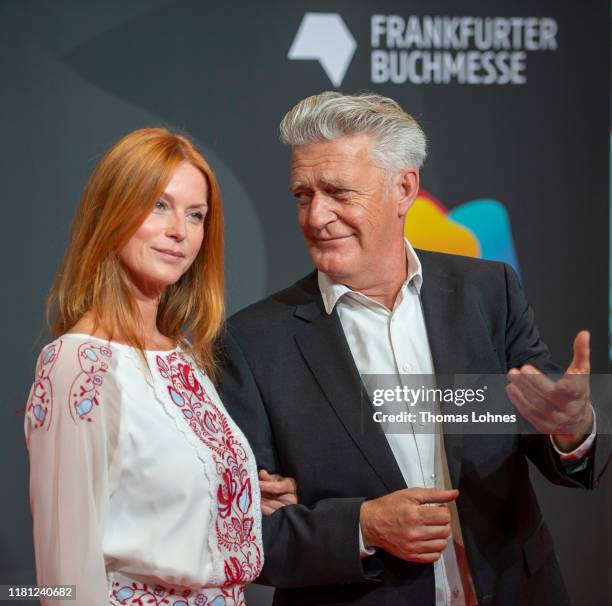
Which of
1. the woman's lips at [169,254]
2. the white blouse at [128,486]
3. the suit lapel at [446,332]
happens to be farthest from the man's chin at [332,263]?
the white blouse at [128,486]

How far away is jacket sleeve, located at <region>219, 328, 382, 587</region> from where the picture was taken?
2.07m

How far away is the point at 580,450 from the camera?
2.07m

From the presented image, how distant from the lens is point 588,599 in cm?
360

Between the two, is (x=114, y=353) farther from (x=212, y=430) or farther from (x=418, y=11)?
(x=418, y=11)

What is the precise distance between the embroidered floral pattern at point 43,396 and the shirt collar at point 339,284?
742 millimetres

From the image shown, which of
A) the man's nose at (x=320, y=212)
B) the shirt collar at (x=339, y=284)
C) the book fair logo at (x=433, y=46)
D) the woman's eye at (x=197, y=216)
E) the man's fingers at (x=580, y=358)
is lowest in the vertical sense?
the man's fingers at (x=580, y=358)

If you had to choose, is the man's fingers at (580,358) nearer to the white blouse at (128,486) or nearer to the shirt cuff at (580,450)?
the shirt cuff at (580,450)

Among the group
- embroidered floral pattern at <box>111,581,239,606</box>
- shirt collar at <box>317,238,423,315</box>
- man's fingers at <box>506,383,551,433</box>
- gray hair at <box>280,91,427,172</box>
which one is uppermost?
gray hair at <box>280,91,427,172</box>

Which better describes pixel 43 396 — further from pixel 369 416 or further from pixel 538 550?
pixel 538 550

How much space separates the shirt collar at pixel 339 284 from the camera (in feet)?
7.57

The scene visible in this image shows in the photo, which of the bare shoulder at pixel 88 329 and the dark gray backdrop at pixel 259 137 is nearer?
the bare shoulder at pixel 88 329

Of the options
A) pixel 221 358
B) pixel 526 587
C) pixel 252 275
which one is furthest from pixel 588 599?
pixel 221 358

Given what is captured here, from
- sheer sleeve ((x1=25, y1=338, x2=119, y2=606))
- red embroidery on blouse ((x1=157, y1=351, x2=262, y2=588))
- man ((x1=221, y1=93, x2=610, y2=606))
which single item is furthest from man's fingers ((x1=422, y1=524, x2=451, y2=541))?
sheer sleeve ((x1=25, y1=338, x2=119, y2=606))

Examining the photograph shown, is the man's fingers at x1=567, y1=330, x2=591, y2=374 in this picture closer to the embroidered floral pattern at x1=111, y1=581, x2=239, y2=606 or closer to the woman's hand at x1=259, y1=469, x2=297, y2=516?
the woman's hand at x1=259, y1=469, x2=297, y2=516
